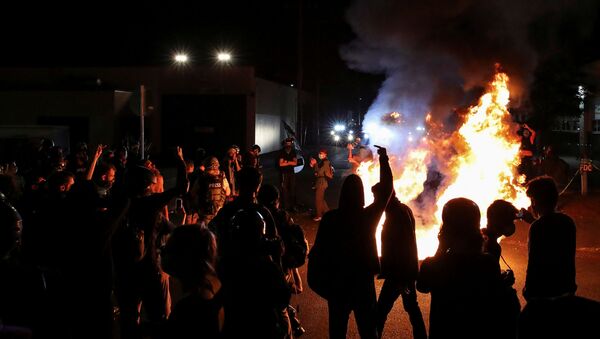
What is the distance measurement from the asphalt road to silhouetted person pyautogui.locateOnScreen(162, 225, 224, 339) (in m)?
2.87

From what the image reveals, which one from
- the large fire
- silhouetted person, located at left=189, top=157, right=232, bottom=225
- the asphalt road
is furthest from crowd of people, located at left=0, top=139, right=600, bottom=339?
the large fire

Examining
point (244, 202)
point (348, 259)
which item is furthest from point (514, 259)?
point (244, 202)

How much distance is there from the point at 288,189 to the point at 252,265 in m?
10.1

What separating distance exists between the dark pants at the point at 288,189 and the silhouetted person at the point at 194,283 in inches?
405

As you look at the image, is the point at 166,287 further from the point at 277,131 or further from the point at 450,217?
the point at 277,131

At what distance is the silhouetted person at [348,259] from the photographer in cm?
442

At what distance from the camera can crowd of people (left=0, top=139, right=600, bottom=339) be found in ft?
9.89

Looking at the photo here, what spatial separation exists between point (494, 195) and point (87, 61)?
28.6 m

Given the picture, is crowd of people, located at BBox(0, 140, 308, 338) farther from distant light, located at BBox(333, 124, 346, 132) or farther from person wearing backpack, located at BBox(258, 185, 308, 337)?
distant light, located at BBox(333, 124, 346, 132)

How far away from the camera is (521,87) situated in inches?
562

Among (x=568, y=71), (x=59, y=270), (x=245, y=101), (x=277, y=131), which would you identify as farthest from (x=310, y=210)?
(x=277, y=131)

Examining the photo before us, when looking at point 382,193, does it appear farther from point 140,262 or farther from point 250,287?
point 140,262

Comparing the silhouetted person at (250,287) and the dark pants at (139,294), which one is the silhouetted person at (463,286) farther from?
the dark pants at (139,294)

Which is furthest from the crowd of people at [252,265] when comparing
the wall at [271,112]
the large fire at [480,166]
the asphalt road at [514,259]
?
the wall at [271,112]
